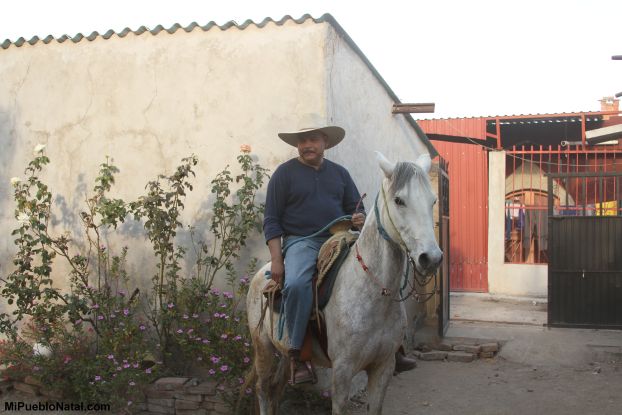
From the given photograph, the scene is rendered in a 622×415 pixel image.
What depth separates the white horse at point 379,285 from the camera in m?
2.90

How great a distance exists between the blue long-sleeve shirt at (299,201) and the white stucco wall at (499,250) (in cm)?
943

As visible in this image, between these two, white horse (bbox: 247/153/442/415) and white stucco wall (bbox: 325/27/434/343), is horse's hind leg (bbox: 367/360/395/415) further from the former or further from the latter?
white stucco wall (bbox: 325/27/434/343)

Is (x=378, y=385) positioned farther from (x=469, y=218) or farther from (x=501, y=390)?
(x=469, y=218)

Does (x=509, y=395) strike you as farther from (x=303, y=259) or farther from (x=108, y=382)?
(x=108, y=382)

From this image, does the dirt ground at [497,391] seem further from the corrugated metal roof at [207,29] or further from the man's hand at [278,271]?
the corrugated metal roof at [207,29]

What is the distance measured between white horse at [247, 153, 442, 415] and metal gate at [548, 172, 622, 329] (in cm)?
606

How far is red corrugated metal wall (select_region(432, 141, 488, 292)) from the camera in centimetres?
1301

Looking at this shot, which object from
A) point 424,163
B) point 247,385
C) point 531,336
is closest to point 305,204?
point 424,163

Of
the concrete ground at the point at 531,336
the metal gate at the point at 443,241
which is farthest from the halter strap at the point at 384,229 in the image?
the concrete ground at the point at 531,336

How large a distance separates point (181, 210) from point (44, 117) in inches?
78.0

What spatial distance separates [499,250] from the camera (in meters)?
12.6

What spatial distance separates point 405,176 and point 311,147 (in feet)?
3.87

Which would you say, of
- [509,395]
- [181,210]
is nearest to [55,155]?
[181,210]

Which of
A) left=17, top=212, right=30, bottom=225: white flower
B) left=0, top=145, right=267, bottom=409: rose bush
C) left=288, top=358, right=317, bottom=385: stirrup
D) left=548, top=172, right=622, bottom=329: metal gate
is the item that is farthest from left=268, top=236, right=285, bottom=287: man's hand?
left=548, top=172, right=622, bottom=329: metal gate
